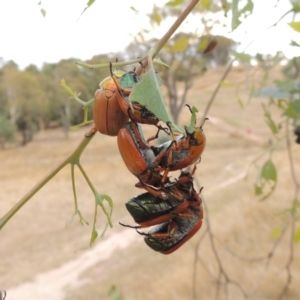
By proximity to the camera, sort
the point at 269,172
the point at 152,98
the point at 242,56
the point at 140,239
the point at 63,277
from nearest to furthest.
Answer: the point at 152,98
the point at 242,56
the point at 269,172
the point at 63,277
the point at 140,239

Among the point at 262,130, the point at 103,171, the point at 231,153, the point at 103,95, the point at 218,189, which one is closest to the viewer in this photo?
the point at 103,95

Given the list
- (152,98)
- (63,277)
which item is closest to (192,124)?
(152,98)

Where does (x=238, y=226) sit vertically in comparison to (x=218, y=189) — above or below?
above

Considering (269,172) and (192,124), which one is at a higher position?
(192,124)

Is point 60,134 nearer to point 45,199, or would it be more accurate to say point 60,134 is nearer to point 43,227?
point 45,199

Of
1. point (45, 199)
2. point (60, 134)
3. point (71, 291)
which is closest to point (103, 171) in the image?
point (45, 199)

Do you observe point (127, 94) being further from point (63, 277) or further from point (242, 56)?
point (63, 277)

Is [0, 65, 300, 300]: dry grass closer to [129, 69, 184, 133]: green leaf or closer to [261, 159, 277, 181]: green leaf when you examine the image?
[261, 159, 277, 181]: green leaf
